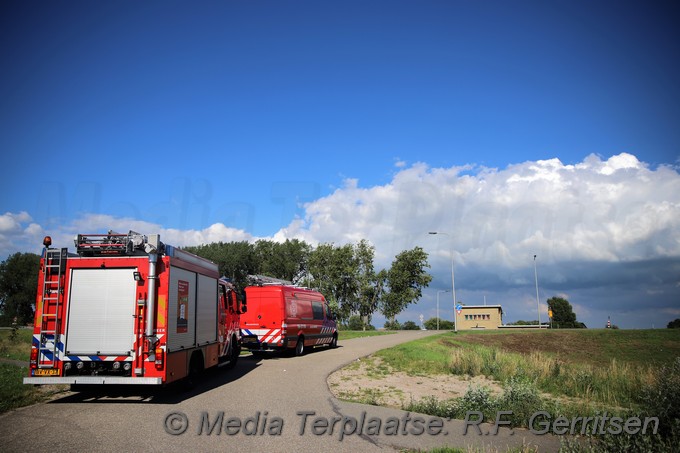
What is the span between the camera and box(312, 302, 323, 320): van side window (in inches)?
930

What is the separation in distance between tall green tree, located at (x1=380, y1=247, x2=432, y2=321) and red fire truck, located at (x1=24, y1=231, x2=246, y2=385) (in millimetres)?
65125

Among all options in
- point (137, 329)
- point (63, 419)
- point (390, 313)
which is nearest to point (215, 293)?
point (137, 329)

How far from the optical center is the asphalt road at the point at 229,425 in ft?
22.5

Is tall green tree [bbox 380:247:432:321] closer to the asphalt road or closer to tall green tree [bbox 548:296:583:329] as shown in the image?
tall green tree [bbox 548:296:583:329]

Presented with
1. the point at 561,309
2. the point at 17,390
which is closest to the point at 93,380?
the point at 17,390

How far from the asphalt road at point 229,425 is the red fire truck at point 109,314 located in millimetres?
733

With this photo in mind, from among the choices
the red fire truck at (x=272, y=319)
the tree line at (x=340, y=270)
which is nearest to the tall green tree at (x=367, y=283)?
the tree line at (x=340, y=270)

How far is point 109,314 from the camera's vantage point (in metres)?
10.1

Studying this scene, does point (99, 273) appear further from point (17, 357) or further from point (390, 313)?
point (390, 313)

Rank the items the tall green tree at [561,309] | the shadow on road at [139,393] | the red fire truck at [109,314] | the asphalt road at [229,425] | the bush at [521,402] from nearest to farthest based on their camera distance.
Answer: the asphalt road at [229,425]
the bush at [521,402]
the red fire truck at [109,314]
the shadow on road at [139,393]
the tall green tree at [561,309]

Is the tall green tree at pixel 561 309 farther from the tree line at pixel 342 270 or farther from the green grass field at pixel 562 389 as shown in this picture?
the green grass field at pixel 562 389

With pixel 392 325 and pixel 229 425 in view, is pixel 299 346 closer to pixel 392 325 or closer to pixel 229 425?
pixel 229 425

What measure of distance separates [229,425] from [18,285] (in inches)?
2969

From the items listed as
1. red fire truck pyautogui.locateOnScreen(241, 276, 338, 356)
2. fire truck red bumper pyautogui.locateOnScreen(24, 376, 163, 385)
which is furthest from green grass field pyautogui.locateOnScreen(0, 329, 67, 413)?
red fire truck pyautogui.locateOnScreen(241, 276, 338, 356)
